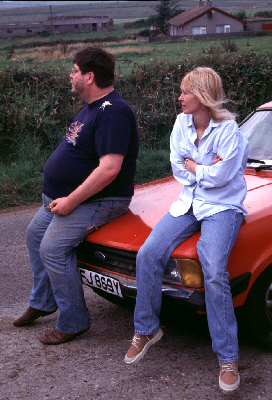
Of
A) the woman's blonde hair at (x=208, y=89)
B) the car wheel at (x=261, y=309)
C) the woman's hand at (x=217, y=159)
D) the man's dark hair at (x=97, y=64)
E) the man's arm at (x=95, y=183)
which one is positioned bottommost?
the car wheel at (x=261, y=309)

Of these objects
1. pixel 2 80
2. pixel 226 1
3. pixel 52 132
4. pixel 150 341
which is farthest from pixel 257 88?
pixel 226 1

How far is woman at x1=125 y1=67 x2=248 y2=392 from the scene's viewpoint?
9.07 ft

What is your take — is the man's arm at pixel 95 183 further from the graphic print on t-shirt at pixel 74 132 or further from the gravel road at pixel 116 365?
the gravel road at pixel 116 365

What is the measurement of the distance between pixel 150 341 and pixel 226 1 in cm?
20554

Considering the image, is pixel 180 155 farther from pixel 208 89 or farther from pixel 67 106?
pixel 67 106

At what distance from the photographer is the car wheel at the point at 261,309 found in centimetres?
301

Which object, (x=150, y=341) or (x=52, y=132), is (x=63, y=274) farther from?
(x=52, y=132)

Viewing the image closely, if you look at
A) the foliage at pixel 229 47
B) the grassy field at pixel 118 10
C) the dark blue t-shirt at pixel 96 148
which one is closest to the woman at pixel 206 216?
the dark blue t-shirt at pixel 96 148

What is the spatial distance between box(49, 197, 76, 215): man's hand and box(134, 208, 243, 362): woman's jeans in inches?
25.1

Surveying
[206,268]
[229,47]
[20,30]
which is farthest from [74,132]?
[20,30]

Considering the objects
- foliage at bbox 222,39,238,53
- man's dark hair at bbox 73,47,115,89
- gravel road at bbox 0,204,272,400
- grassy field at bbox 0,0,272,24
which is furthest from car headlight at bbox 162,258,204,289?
grassy field at bbox 0,0,272,24

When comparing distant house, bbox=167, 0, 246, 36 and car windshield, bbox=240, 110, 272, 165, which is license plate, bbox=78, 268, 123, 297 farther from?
distant house, bbox=167, 0, 246, 36

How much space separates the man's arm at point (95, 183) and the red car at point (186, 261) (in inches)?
10.4

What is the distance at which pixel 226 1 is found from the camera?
18988 centimetres
